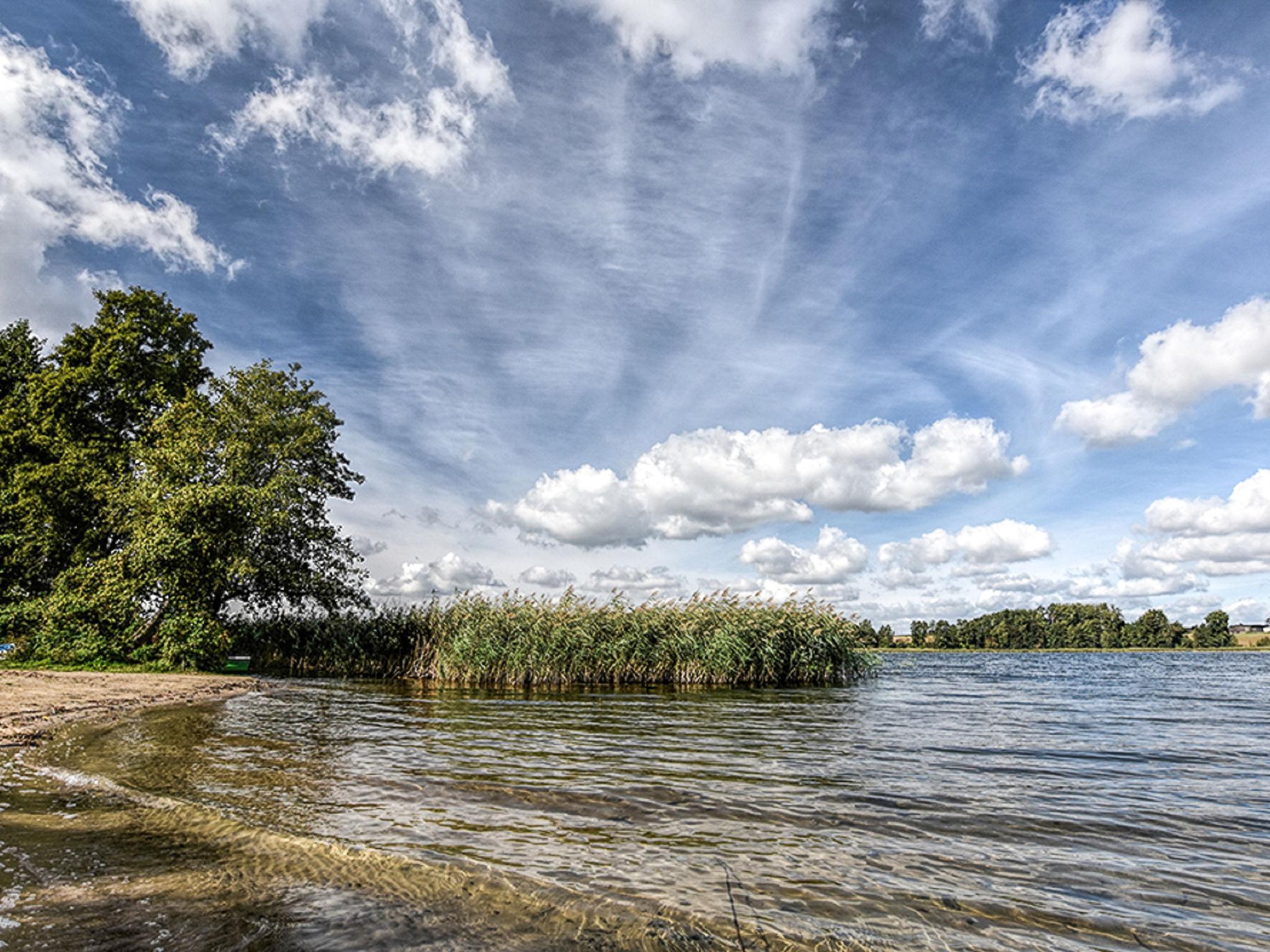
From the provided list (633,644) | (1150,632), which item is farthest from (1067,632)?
(633,644)

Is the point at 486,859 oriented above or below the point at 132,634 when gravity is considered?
below

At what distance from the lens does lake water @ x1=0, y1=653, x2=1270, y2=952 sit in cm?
418

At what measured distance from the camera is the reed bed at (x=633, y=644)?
23.5 metres

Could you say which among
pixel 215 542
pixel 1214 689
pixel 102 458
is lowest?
pixel 1214 689

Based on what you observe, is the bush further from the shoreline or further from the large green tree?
the large green tree

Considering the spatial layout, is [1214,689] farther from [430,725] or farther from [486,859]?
[486,859]

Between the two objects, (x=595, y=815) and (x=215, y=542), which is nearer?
Result: (x=595, y=815)

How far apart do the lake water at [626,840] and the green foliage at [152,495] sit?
1447 centimetres

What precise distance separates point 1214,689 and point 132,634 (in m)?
40.9

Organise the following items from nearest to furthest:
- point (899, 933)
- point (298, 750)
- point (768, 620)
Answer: point (899, 933) < point (298, 750) < point (768, 620)

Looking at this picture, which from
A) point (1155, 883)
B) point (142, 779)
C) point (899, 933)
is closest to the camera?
point (899, 933)

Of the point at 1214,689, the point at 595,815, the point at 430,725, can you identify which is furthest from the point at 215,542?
the point at 1214,689

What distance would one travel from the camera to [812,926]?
429 cm

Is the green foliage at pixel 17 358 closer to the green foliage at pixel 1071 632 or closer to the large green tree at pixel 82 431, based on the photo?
the large green tree at pixel 82 431
